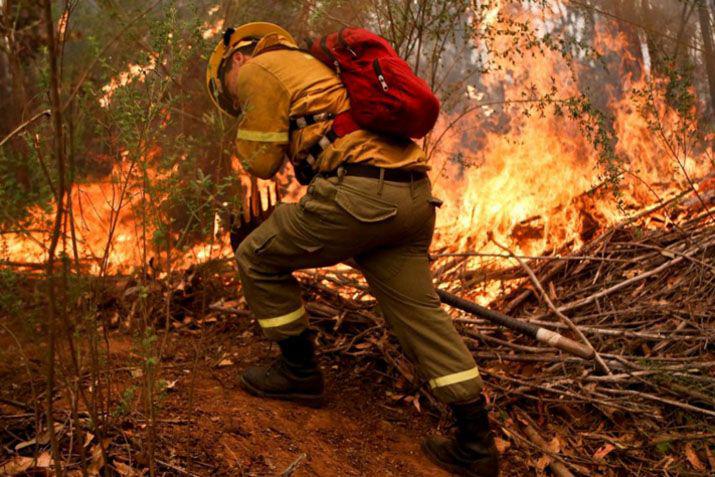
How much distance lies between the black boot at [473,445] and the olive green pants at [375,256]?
87mm

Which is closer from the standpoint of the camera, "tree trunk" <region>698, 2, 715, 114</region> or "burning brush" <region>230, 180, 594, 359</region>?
"burning brush" <region>230, 180, 594, 359</region>

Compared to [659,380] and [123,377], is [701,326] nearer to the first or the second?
[659,380]

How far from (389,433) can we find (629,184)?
13.8 feet

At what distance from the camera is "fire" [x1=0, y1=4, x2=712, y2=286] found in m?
6.27

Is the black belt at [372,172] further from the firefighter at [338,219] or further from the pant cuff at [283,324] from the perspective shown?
the pant cuff at [283,324]

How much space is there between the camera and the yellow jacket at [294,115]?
119 inches

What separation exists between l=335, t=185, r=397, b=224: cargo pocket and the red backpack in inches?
11.4

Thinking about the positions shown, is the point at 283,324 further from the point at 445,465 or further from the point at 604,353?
the point at 604,353

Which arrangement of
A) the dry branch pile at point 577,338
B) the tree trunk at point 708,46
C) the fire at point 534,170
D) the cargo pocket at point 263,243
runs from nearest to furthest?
1. the cargo pocket at point 263,243
2. the dry branch pile at point 577,338
3. the fire at point 534,170
4. the tree trunk at point 708,46

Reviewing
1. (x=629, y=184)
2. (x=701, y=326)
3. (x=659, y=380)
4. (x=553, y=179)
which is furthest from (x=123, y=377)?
(x=629, y=184)

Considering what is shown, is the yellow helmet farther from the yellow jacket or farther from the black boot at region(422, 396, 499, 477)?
the black boot at region(422, 396, 499, 477)

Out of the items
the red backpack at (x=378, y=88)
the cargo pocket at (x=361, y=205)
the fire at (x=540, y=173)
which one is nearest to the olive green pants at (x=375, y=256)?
the cargo pocket at (x=361, y=205)

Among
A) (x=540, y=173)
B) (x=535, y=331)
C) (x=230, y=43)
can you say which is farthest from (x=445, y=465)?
(x=540, y=173)

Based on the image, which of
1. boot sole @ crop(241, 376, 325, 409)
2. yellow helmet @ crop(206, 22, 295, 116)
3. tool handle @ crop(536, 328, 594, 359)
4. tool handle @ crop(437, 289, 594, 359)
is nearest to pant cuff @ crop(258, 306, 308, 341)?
boot sole @ crop(241, 376, 325, 409)
